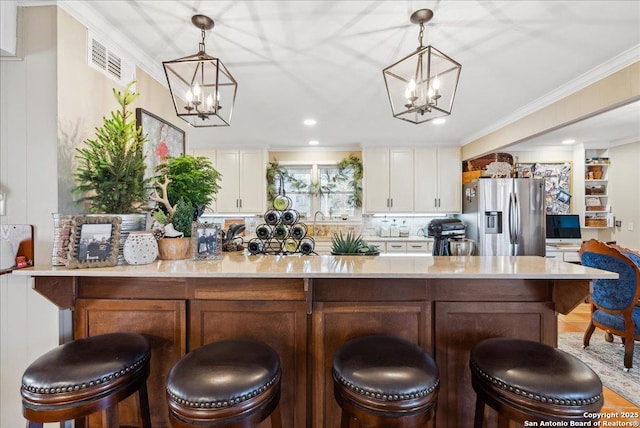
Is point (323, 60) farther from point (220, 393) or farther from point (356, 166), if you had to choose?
A: point (356, 166)

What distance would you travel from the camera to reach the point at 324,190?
5145 millimetres

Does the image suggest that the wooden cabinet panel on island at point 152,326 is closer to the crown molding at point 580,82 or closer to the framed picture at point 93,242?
the framed picture at point 93,242

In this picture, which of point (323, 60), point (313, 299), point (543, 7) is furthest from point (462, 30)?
point (313, 299)

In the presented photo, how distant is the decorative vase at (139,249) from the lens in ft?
4.56

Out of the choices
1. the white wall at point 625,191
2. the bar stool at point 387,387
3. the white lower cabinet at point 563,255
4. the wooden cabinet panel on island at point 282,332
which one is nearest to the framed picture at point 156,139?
the wooden cabinet panel on island at point 282,332

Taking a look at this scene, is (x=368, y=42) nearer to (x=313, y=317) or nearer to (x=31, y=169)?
(x=313, y=317)

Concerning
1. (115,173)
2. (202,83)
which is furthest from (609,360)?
(115,173)

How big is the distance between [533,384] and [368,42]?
6.77 ft

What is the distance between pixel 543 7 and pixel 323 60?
4.50 ft

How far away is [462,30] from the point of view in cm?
183

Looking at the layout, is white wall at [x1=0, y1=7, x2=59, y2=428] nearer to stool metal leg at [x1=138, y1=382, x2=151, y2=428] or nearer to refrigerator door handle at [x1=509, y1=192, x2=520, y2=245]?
stool metal leg at [x1=138, y1=382, x2=151, y2=428]

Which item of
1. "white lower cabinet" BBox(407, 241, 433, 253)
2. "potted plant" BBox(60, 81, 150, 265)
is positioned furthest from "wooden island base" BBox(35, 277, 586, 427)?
"white lower cabinet" BBox(407, 241, 433, 253)

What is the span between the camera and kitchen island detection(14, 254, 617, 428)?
1.43 m

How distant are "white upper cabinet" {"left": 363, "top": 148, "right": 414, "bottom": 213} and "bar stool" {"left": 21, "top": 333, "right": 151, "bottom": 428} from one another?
4.11m
